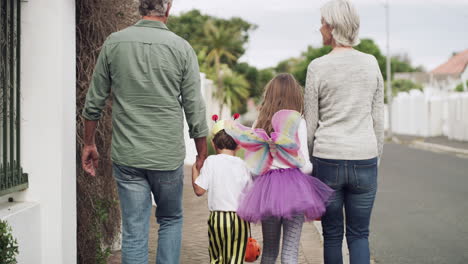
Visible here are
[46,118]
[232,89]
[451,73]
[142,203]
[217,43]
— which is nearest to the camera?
[142,203]

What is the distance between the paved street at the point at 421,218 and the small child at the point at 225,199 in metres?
2.32

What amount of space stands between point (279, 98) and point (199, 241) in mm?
2876

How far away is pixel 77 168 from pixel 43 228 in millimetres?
614

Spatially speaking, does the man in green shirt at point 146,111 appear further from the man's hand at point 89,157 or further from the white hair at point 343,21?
the white hair at point 343,21

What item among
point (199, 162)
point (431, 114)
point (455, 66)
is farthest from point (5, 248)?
point (455, 66)

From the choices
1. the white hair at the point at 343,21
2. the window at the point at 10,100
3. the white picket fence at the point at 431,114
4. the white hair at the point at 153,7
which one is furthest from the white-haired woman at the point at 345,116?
the white picket fence at the point at 431,114

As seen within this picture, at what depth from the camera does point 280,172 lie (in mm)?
4020

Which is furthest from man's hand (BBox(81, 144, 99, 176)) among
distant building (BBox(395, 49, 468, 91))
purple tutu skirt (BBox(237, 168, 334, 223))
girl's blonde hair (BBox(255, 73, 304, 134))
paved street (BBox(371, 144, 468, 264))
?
distant building (BBox(395, 49, 468, 91))

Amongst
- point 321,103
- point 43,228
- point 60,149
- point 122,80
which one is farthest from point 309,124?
point 43,228

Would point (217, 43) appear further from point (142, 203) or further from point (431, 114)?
point (142, 203)

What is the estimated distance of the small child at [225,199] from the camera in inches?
160

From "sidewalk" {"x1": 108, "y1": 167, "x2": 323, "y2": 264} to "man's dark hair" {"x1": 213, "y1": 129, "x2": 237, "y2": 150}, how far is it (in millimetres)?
1700

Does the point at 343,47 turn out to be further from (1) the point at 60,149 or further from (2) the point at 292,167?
(1) the point at 60,149

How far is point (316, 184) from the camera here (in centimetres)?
389
